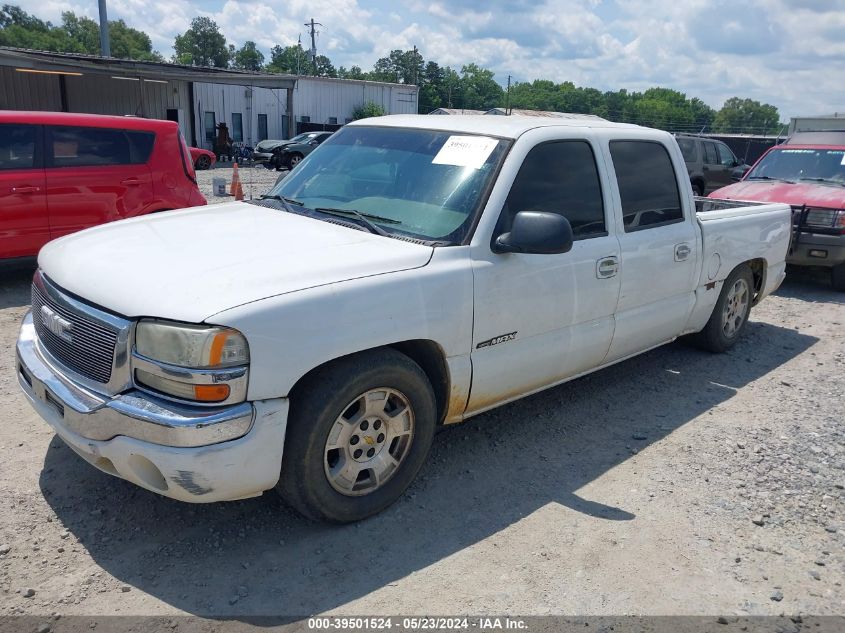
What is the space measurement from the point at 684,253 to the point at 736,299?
1.55m

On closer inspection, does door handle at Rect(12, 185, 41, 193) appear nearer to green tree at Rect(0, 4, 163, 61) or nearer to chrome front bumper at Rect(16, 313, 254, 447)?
chrome front bumper at Rect(16, 313, 254, 447)

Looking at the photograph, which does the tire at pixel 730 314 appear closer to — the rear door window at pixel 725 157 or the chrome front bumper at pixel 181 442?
the chrome front bumper at pixel 181 442

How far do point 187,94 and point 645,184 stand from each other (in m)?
31.4

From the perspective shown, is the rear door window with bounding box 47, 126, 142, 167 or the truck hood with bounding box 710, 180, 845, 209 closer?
the rear door window with bounding box 47, 126, 142, 167

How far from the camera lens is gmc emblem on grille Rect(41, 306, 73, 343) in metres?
3.15

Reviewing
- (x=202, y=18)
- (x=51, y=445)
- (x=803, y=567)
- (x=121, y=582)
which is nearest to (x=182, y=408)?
(x=121, y=582)

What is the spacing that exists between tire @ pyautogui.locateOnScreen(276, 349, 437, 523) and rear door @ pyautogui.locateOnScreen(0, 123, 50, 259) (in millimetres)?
5599

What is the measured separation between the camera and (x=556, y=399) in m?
5.09

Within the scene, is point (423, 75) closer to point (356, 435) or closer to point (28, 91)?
point (28, 91)

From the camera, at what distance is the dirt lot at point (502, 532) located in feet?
9.55

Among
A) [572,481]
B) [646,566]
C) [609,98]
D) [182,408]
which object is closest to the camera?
[182,408]

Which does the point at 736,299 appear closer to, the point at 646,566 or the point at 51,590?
the point at 646,566

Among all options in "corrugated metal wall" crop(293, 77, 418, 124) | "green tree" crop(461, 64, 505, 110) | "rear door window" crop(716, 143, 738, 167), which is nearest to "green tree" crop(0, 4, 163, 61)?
"green tree" crop(461, 64, 505, 110)

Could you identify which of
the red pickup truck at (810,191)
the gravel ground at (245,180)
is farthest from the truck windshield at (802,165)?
the gravel ground at (245,180)
